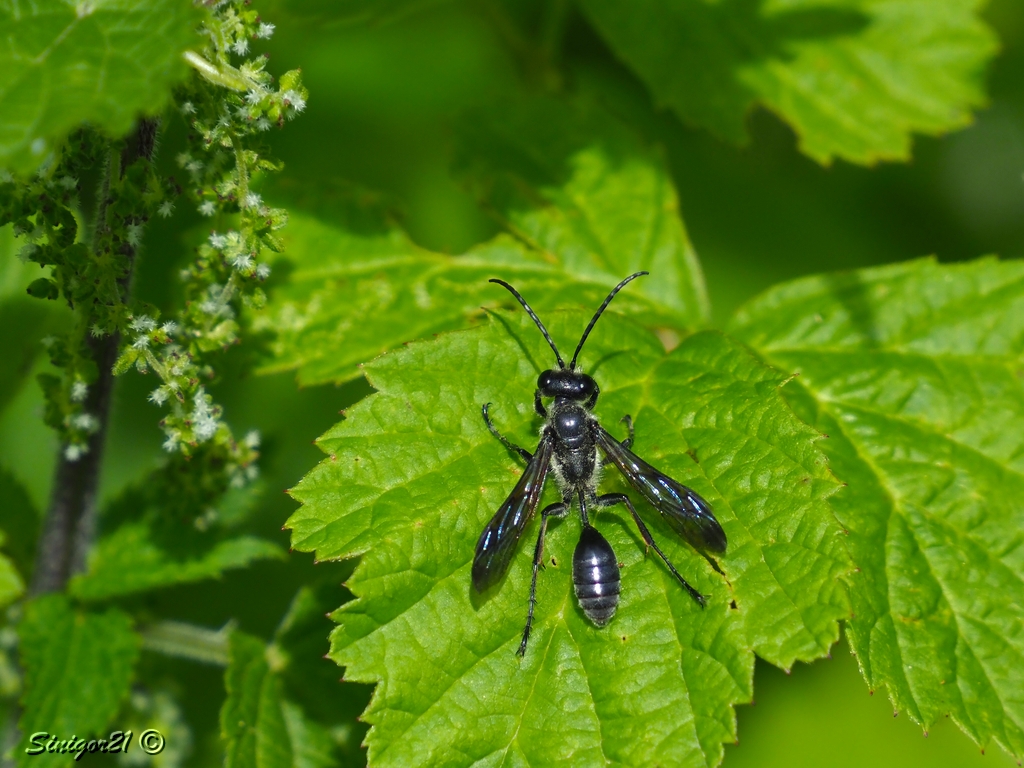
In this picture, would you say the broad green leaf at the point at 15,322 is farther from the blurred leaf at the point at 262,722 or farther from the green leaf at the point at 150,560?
the blurred leaf at the point at 262,722

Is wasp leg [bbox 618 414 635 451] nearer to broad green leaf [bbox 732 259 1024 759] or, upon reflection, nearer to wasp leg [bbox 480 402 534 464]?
wasp leg [bbox 480 402 534 464]

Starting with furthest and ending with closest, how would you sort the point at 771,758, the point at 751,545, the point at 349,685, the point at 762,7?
1. the point at 771,758
2. the point at 762,7
3. the point at 349,685
4. the point at 751,545

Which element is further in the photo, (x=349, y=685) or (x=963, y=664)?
(x=349, y=685)

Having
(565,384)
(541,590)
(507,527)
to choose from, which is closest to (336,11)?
(565,384)

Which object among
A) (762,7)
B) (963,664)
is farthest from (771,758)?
(762,7)

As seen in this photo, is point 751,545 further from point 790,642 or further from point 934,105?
point 934,105

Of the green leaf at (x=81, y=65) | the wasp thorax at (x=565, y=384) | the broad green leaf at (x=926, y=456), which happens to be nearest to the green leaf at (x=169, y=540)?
the wasp thorax at (x=565, y=384)

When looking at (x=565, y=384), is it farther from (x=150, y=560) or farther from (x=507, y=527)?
(x=150, y=560)
